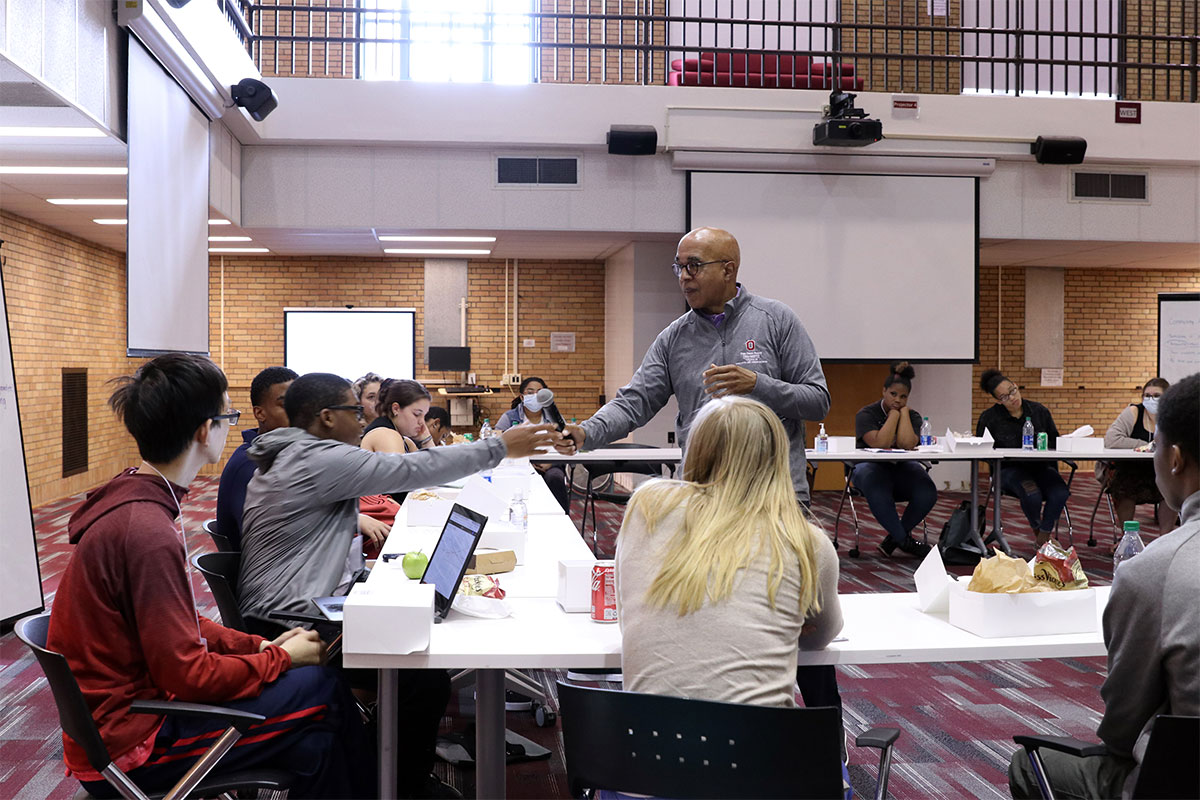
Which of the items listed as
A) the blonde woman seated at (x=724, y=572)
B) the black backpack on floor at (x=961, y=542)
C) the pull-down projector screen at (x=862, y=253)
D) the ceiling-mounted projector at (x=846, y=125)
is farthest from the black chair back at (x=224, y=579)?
the ceiling-mounted projector at (x=846, y=125)

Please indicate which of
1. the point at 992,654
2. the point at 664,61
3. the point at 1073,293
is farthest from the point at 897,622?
the point at 1073,293

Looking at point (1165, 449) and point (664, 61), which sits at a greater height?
point (664, 61)

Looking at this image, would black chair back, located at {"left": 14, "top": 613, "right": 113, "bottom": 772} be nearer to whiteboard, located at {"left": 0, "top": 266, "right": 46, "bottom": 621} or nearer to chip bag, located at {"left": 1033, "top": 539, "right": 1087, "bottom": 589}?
chip bag, located at {"left": 1033, "top": 539, "right": 1087, "bottom": 589}

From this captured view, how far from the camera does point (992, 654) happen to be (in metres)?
2.02

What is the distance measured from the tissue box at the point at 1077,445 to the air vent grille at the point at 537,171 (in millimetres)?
4494

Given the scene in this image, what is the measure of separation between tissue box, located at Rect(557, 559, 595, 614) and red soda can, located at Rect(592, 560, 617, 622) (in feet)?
0.21

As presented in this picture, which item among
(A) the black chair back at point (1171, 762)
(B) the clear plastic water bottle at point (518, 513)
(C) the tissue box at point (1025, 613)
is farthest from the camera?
(B) the clear plastic water bottle at point (518, 513)

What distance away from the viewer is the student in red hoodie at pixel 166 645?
1.80 m

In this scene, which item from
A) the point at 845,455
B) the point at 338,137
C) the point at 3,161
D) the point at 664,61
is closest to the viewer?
the point at 3,161

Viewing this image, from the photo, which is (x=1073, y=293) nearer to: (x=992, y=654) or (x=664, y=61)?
(x=664, y=61)

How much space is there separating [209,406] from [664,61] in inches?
365

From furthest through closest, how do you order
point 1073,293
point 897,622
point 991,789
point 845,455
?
point 1073,293 < point 845,455 < point 991,789 < point 897,622

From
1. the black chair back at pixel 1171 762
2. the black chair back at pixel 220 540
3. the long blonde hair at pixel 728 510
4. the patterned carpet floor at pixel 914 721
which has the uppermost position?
the long blonde hair at pixel 728 510

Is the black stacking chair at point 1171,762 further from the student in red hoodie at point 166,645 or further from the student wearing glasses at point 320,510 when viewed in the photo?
the student wearing glasses at point 320,510
